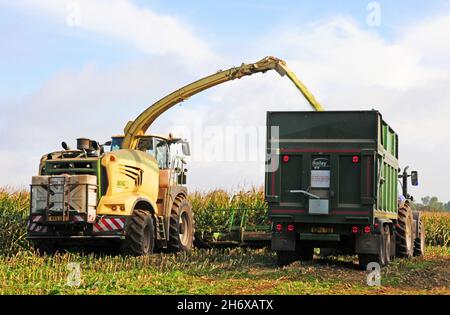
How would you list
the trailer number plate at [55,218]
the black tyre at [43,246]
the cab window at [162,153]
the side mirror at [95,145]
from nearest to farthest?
1. the trailer number plate at [55,218]
2. the black tyre at [43,246]
3. the side mirror at [95,145]
4. the cab window at [162,153]

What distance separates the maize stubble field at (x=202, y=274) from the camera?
1004 cm

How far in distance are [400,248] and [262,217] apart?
464 centimetres

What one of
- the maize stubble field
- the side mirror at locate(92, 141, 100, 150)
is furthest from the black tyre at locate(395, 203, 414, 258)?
the side mirror at locate(92, 141, 100, 150)

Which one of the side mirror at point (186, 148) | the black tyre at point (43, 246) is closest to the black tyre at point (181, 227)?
the side mirror at point (186, 148)

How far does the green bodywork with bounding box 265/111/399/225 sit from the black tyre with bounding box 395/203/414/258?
3210 mm

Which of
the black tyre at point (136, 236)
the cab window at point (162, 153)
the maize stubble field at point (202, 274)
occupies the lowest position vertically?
the maize stubble field at point (202, 274)

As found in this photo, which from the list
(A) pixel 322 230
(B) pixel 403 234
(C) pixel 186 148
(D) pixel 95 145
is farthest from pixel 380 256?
(D) pixel 95 145

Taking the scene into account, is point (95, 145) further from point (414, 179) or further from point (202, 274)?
point (414, 179)

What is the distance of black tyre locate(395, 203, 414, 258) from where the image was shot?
16734 mm

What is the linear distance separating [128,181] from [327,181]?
15.3 feet

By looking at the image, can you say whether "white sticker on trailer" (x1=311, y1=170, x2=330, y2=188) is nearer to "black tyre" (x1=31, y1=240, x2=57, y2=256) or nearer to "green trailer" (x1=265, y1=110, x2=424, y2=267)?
"green trailer" (x1=265, y1=110, x2=424, y2=267)

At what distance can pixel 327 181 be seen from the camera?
13.4m

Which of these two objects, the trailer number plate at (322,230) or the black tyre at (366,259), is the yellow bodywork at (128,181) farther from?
the black tyre at (366,259)
